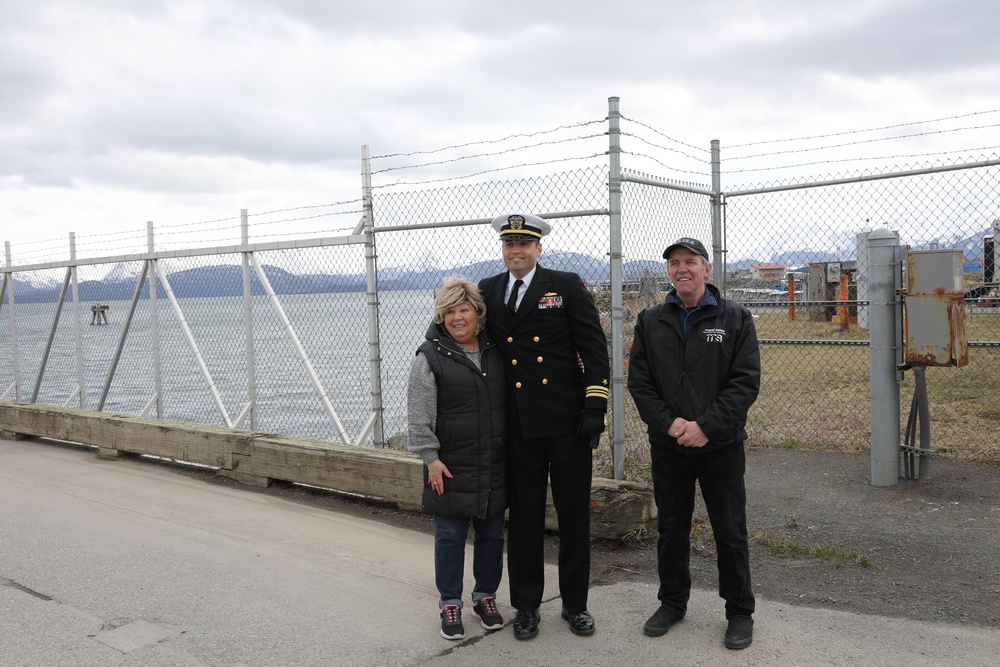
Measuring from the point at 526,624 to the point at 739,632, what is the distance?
995 mm

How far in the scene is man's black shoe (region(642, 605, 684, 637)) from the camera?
13.9 feet

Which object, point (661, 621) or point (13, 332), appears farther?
point (13, 332)

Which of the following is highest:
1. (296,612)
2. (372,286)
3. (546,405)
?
(372,286)

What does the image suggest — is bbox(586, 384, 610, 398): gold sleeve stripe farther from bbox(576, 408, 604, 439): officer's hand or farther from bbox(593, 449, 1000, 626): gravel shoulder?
bbox(593, 449, 1000, 626): gravel shoulder

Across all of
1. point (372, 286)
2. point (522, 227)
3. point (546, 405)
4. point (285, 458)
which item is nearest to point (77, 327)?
point (285, 458)

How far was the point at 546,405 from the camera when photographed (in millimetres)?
4312

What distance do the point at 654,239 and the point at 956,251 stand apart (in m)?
2.13

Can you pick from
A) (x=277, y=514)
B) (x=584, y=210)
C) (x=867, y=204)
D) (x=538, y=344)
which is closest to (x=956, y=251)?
(x=867, y=204)

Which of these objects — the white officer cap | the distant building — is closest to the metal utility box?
the distant building

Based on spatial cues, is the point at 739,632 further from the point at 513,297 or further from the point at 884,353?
the point at 884,353

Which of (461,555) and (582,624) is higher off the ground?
(461,555)

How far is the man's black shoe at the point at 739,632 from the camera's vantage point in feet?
13.2

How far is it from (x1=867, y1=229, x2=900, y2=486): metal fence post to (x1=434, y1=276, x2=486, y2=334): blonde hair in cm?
364

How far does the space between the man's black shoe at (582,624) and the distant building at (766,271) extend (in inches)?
174
